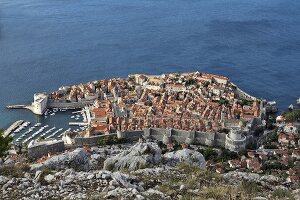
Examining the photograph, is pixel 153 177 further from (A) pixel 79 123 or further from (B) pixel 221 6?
(B) pixel 221 6

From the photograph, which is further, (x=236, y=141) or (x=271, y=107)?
(x=271, y=107)

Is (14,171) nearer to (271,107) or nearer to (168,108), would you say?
(168,108)

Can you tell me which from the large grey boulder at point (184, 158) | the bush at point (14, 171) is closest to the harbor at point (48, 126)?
the large grey boulder at point (184, 158)

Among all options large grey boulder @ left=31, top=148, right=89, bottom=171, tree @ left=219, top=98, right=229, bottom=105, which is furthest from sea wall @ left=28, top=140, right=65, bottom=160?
tree @ left=219, top=98, right=229, bottom=105

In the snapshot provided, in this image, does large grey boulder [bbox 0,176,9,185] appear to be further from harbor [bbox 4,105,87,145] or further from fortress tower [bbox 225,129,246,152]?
harbor [bbox 4,105,87,145]

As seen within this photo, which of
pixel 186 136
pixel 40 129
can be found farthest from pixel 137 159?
pixel 40 129

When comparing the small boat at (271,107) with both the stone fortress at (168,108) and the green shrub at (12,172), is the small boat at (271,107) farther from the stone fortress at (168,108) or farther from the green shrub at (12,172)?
the green shrub at (12,172)
